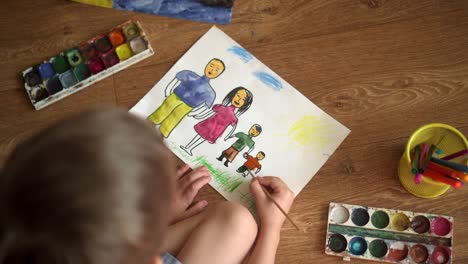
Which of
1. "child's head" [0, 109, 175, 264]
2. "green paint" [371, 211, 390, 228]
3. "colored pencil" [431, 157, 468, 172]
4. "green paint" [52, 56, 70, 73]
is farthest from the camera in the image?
"green paint" [52, 56, 70, 73]

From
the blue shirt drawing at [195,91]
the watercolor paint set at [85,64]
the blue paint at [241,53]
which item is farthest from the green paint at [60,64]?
the blue paint at [241,53]

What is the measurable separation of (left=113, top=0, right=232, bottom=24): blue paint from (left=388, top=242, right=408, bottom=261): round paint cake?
0.53 meters

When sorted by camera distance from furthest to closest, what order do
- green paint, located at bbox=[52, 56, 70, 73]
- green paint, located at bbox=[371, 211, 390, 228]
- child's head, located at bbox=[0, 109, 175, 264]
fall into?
green paint, located at bbox=[52, 56, 70, 73] < green paint, located at bbox=[371, 211, 390, 228] < child's head, located at bbox=[0, 109, 175, 264]

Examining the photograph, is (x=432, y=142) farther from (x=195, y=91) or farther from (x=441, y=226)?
(x=195, y=91)

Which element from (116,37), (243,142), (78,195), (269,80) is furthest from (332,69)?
(78,195)

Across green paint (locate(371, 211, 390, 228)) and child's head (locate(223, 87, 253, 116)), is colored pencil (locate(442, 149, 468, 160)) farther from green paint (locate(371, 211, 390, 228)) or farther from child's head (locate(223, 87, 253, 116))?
child's head (locate(223, 87, 253, 116))

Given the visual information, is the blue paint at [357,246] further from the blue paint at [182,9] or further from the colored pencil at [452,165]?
the blue paint at [182,9]

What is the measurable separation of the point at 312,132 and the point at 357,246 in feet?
0.72

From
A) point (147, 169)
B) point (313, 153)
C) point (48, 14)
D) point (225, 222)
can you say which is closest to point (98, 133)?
point (147, 169)

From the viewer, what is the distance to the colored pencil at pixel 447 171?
797mm

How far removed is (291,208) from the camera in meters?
0.92

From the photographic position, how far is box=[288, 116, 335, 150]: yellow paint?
935 millimetres

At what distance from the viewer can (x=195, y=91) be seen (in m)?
0.98

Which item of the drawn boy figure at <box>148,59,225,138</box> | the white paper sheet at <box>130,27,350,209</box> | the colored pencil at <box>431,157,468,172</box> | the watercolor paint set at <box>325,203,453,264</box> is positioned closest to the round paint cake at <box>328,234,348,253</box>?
the watercolor paint set at <box>325,203,453,264</box>
